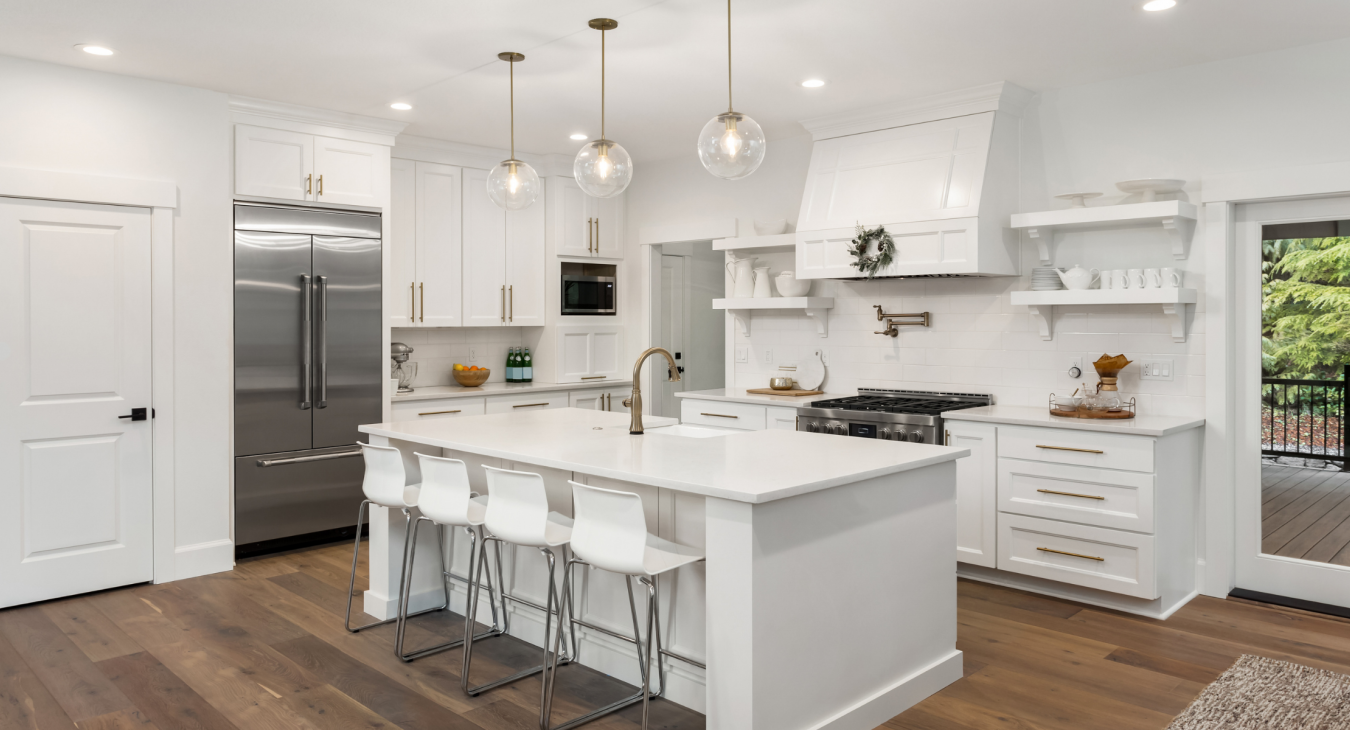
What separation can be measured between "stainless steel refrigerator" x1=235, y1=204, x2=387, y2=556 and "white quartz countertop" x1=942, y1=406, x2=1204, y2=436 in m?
3.47

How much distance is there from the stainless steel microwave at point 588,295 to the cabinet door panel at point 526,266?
0.18m

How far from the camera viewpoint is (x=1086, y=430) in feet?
13.4

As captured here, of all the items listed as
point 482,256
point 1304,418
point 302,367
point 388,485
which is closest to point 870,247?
point 1304,418

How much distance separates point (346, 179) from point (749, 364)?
2900 millimetres

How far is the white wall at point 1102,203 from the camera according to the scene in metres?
4.04

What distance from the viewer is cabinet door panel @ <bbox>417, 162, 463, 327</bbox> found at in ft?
19.6

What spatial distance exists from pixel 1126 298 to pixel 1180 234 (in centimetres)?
40

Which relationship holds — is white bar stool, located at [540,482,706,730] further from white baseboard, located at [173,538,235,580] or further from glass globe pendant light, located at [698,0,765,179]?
white baseboard, located at [173,538,235,580]

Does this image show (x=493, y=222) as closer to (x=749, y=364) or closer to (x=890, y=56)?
(x=749, y=364)

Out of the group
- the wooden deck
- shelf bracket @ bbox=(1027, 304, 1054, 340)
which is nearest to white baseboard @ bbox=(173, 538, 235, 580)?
shelf bracket @ bbox=(1027, 304, 1054, 340)

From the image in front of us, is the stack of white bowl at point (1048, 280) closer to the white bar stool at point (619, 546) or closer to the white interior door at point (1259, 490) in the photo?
Result: the white interior door at point (1259, 490)

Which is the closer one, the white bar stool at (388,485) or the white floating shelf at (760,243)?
the white bar stool at (388,485)

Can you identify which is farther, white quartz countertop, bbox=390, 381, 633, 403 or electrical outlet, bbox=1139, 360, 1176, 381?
white quartz countertop, bbox=390, 381, 633, 403

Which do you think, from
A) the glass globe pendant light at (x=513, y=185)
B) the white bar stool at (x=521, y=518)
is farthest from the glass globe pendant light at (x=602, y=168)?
the white bar stool at (x=521, y=518)
